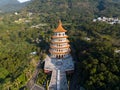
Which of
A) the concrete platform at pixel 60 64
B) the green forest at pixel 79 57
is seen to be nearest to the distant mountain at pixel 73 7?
the green forest at pixel 79 57

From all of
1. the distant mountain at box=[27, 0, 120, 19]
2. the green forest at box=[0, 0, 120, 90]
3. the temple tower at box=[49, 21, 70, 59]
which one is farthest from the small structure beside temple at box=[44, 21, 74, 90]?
the distant mountain at box=[27, 0, 120, 19]

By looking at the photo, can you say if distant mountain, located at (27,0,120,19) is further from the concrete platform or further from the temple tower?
the concrete platform

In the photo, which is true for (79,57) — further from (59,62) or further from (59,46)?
(59,46)

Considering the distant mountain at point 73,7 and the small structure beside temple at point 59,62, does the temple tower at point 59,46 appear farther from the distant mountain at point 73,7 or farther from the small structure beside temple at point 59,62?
the distant mountain at point 73,7

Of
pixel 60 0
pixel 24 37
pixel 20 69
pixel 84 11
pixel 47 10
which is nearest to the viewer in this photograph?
pixel 20 69

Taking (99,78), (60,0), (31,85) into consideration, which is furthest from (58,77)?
(60,0)

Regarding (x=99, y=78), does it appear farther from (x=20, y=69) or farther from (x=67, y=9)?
(x=67, y=9)

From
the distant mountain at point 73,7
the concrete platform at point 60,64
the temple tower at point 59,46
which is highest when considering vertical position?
the temple tower at point 59,46

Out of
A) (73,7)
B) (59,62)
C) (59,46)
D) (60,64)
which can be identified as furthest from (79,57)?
(73,7)
